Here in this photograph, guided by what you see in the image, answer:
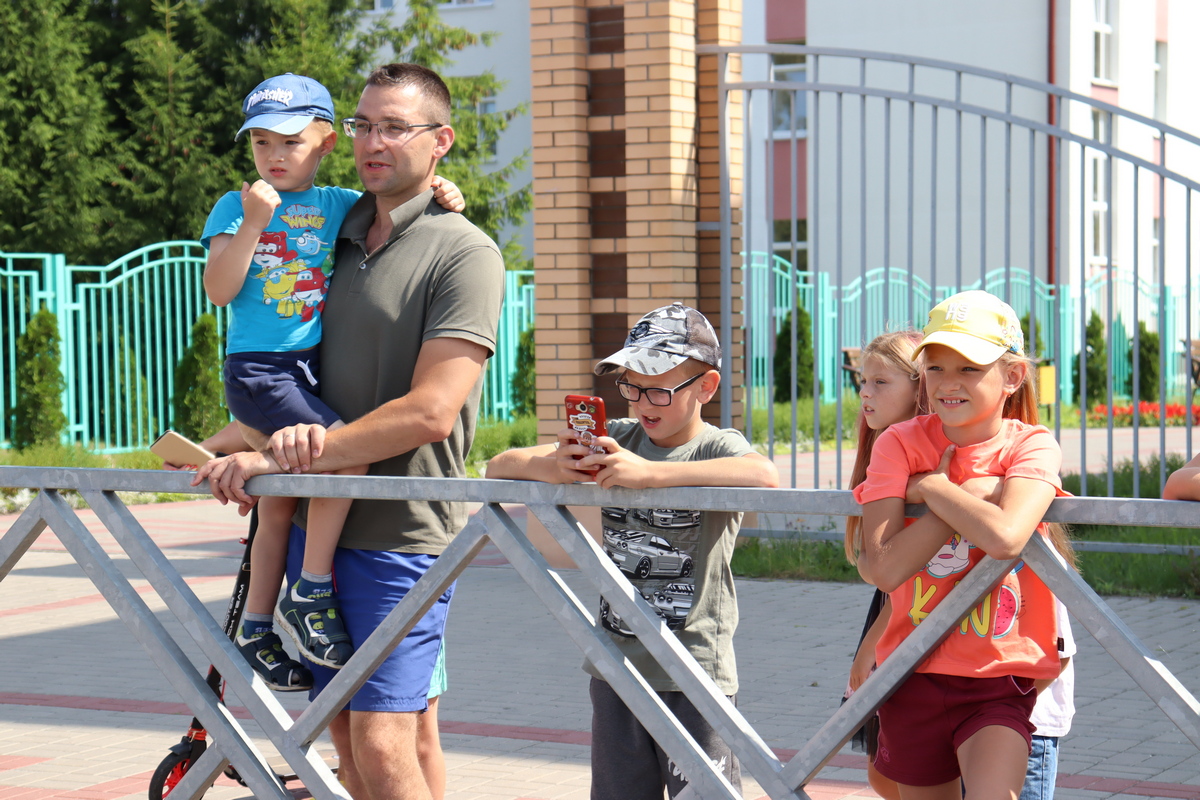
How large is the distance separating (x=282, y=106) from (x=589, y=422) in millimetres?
1159

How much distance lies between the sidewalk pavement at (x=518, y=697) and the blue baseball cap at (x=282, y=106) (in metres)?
2.25

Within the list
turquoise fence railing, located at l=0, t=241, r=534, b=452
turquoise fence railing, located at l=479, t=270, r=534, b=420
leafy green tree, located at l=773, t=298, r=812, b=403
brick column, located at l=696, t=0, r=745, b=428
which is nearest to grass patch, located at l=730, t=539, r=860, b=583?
brick column, located at l=696, t=0, r=745, b=428

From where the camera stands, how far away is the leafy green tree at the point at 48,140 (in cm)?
1964

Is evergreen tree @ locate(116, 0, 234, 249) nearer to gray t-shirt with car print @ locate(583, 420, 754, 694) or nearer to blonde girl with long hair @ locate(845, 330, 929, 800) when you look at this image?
blonde girl with long hair @ locate(845, 330, 929, 800)

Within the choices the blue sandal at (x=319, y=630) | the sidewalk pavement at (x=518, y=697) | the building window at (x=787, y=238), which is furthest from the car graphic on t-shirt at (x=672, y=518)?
the building window at (x=787, y=238)

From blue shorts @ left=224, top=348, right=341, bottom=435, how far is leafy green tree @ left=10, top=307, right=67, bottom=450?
11.9 m

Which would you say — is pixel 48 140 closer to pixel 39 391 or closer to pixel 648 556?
pixel 39 391

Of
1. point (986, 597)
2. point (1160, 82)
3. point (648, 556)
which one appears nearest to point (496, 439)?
point (648, 556)

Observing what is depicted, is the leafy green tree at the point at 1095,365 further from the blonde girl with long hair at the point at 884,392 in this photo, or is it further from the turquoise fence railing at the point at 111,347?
the blonde girl with long hair at the point at 884,392

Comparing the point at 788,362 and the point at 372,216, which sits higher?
the point at 372,216

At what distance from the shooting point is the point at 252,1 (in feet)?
68.3

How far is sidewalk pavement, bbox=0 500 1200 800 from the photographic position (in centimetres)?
476

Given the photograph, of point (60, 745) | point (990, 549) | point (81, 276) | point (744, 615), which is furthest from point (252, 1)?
point (990, 549)

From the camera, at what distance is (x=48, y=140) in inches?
773
